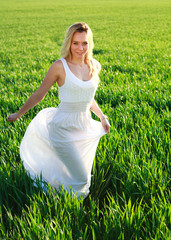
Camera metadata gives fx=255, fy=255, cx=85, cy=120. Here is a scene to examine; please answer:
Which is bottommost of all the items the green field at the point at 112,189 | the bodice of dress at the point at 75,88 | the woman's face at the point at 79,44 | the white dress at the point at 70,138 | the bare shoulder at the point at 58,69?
the green field at the point at 112,189

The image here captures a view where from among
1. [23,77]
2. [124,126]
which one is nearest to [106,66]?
[23,77]

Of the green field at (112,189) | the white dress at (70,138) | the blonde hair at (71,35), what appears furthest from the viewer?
the white dress at (70,138)

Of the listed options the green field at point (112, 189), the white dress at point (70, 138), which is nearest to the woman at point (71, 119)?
the white dress at point (70, 138)

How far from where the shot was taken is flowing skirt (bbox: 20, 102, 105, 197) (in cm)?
216

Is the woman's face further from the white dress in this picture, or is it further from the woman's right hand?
the woman's right hand

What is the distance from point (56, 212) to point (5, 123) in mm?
1947

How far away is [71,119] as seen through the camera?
2.18 metres

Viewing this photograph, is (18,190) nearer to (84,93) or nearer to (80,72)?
(84,93)

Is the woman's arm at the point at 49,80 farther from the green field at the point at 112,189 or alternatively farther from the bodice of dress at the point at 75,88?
the green field at the point at 112,189

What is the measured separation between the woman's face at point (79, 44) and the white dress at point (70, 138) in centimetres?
12

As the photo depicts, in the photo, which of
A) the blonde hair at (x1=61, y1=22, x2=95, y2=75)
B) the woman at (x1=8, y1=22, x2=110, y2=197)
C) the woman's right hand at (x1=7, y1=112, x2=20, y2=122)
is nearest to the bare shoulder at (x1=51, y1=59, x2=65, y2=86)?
the woman at (x1=8, y1=22, x2=110, y2=197)

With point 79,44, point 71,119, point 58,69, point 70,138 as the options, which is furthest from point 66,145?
point 79,44

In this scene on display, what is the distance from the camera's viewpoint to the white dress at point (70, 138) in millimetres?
2125

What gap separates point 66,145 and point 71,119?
226mm
